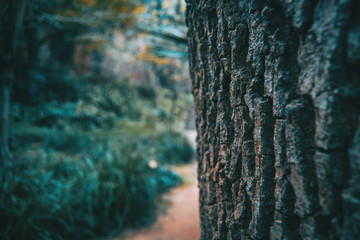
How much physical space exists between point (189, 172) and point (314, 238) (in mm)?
4594

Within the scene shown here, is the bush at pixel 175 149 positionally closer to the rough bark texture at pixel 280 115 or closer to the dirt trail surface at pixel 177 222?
the dirt trail surface at pixel 177 222

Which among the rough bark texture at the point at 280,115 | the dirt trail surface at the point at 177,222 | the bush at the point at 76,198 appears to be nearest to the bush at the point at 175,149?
the dirt trail surface at the point at 177,222

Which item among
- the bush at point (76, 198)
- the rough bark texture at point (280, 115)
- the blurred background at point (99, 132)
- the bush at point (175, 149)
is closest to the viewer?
the rough bark texture at point (280, 115)

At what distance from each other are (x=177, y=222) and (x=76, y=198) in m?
1.33

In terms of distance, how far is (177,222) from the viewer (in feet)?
8.87

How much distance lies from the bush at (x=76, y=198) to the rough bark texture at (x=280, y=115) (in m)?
2.03

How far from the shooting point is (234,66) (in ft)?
2.19

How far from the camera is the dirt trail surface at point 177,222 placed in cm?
240

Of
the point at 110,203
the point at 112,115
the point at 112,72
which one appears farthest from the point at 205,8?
the point at 112,72

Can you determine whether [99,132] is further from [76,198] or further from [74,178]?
[76,198]

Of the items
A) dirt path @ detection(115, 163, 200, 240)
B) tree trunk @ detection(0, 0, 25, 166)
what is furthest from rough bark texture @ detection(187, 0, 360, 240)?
tree trunk @ detection(0, 0, 25, 166)

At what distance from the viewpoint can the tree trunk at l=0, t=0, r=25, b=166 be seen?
2.09m

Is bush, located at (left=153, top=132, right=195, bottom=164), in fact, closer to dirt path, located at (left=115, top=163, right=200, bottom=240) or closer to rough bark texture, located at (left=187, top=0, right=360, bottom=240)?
dirt path, located at (left=115, top=163, right=200, bottom=240)

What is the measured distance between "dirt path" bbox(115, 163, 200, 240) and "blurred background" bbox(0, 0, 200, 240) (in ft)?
0.05
